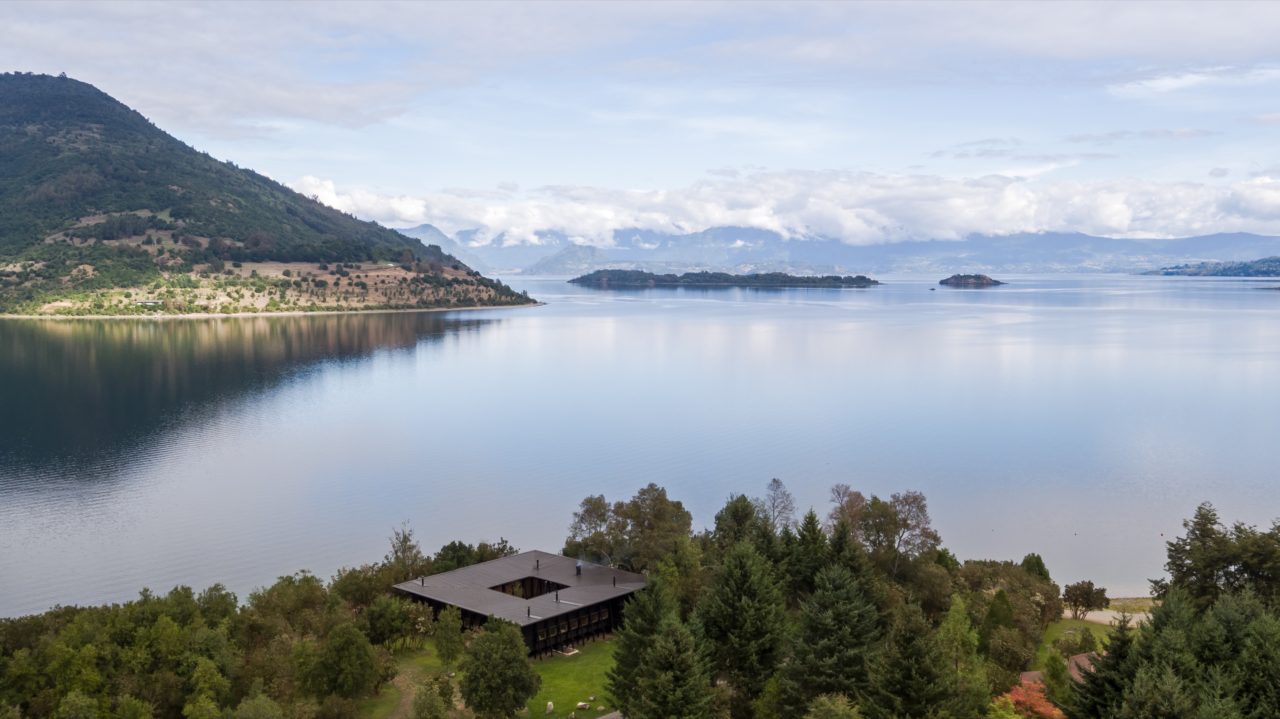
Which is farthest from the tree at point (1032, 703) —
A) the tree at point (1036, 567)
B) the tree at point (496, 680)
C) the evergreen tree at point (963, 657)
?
the tree at point (496, 680)

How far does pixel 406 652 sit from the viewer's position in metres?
29.5

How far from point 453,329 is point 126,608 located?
4352 inches

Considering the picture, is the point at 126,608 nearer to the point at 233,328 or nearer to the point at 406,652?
the point at 406,652

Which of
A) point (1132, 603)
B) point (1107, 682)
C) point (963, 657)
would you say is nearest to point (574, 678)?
point (963, 657)

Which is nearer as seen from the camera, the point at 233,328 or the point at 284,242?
the point at 233,328

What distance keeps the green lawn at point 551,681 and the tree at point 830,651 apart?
5769 millimetres

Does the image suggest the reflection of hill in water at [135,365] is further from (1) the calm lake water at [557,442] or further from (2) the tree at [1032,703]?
(2) the tree at [1032,703]

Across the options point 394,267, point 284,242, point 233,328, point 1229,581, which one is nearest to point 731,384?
point 1229,581

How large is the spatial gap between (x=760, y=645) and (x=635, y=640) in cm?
343

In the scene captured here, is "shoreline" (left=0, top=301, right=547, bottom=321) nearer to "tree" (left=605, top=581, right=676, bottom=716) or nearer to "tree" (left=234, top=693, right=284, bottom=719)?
"tree" (left=234, top=693, right=284, bottom=719)

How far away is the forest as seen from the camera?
65.5 ft

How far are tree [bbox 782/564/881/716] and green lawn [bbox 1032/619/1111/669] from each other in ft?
26.5

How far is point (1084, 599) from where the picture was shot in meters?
32.9

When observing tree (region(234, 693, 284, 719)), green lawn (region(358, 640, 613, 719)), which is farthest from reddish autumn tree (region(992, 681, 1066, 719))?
tree (region(234, 693, 284, 719))
